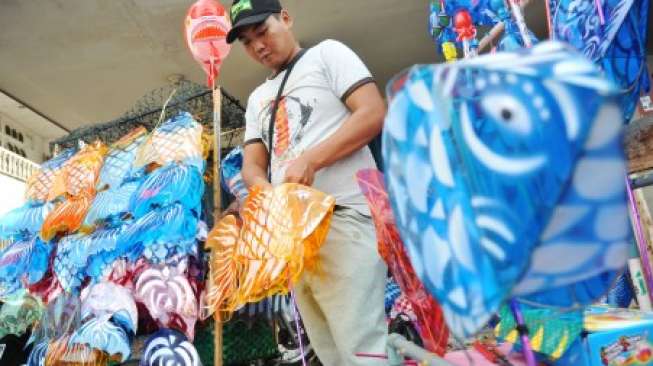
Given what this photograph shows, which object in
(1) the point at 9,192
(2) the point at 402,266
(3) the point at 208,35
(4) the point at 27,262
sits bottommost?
(2) the point at 402,266

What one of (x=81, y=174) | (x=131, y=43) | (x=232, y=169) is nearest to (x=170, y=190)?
(x=232, y=169)

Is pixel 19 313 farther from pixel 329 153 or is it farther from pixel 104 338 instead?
pixel 329 153

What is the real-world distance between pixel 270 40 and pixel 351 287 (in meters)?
0.65

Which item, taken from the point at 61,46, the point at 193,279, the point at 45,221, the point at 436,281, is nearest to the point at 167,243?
the point at 193,279

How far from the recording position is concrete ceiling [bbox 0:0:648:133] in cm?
375

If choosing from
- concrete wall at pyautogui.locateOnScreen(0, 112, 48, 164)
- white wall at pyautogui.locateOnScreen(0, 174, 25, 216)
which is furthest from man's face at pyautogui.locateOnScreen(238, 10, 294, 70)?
concrete wall at pyautogui.locateOnScreen(0, 112, 48, 164)

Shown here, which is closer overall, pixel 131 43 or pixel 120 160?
pixel 120 160

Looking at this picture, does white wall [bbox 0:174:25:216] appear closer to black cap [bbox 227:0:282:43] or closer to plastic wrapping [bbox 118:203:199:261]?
plastic wrapping [bbox 118:203:199:261]

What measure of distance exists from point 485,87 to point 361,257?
697 mm

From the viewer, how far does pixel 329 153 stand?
3.48 ft

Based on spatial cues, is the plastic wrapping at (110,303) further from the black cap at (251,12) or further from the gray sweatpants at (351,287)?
the black cap at (251,12)

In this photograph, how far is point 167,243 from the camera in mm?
1734

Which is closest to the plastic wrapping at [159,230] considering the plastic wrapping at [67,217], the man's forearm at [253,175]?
the plastic wrapping at [67,217]

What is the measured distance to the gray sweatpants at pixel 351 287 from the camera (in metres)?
1.00
